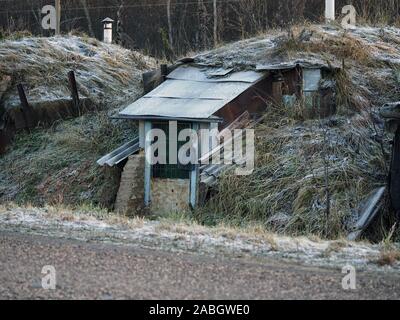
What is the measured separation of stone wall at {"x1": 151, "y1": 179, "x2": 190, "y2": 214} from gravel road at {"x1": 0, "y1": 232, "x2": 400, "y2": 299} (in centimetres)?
625

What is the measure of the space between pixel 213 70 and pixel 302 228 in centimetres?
522

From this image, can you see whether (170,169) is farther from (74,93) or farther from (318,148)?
(74,93)

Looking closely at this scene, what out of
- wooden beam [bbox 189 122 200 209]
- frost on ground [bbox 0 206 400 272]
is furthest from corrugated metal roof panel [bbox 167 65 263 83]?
frost on ground [bbox 0 206 400 272]

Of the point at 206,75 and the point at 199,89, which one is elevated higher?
the point at 206,75

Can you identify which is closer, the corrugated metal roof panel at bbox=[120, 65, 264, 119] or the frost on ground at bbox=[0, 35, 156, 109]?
the corrugated metal roof panel at bbox=[120, 65, 264, 119]

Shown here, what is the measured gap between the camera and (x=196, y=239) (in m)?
9.77

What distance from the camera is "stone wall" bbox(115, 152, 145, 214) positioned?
15453mm

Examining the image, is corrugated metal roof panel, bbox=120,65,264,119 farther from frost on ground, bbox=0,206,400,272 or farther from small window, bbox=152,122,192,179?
frost on ground, bbox=0,206,400,272

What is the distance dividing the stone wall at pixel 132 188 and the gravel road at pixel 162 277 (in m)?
6.43

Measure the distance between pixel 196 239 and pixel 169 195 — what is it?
19.1 feet

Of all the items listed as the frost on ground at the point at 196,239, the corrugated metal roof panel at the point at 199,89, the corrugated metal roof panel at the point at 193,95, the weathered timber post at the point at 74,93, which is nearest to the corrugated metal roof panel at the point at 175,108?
the corrugated metal roof panel at the point at 193,95

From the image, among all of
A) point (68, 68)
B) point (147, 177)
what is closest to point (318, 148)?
point (147, 177)

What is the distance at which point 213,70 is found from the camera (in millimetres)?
17125
